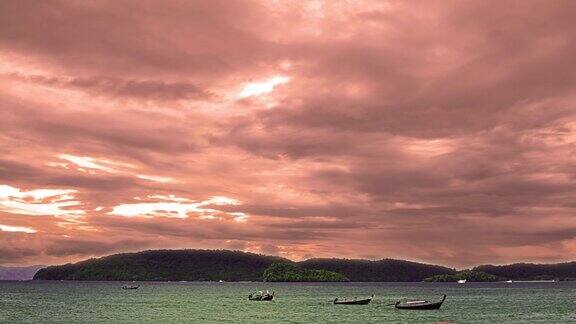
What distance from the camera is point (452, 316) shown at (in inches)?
5669

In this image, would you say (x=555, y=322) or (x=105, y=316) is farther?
(x=105, y=316)

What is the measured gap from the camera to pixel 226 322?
130m

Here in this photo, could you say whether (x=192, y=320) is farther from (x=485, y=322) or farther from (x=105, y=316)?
(x=485, y=322)

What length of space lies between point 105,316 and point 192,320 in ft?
88.3

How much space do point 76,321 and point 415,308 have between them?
284 ft

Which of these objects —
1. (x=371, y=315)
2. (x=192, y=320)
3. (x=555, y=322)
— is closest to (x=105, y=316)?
(x=192, y=320)

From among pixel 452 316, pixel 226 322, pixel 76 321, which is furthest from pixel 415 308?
pixel 76 321

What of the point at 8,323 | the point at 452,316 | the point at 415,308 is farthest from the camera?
the point at 415,308

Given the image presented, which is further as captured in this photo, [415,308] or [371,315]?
[415,308]

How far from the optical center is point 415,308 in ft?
538

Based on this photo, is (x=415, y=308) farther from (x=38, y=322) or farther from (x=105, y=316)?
(x=38, y=322)

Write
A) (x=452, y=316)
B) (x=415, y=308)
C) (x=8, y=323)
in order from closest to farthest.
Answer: (x=8, y=323), (x=452, y=316), (x=415, y=308)

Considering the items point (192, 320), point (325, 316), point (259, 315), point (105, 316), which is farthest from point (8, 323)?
point (325, 316)

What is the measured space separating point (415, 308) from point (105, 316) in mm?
80373
